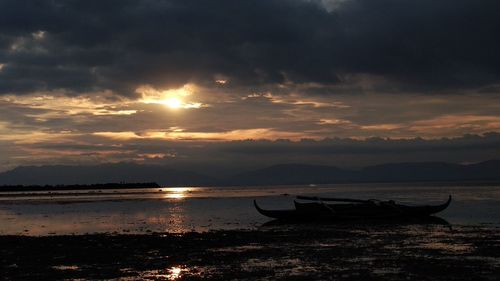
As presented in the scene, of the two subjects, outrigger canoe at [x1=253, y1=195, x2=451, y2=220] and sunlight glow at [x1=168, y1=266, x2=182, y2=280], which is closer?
sunlight glow at [x1=168, y1=266, x2=182, y2=280]

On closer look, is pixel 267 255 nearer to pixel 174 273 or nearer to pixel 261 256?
pixel 261 256

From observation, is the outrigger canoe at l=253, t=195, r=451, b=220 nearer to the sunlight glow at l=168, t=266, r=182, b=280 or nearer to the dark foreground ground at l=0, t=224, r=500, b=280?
the dark foreground ground at l=0, t=224, r=500, b=280

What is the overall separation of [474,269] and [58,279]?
49.4ft

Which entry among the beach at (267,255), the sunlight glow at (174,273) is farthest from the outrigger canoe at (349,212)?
the sunlight glow at (174,273)

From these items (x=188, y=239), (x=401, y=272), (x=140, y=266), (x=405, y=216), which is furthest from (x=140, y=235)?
(x=405, y=216)

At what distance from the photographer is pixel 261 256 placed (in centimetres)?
2475

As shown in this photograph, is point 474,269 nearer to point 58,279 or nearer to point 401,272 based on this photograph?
point 401,272

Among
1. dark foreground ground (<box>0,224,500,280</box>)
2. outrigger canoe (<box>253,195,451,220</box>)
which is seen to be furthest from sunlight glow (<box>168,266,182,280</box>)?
outrigger canoe (<box>253,195,451,220</box>)

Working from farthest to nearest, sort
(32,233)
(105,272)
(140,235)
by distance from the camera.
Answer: (32,233)
(140,235)
(105,272)

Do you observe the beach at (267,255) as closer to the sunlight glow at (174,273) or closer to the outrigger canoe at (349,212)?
the sunlight glow at (174,273)

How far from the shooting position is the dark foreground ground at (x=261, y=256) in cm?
1991

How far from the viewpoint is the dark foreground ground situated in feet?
65.3

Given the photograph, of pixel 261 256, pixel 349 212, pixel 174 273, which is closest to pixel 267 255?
pixel 261 256

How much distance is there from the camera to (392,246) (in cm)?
2750
